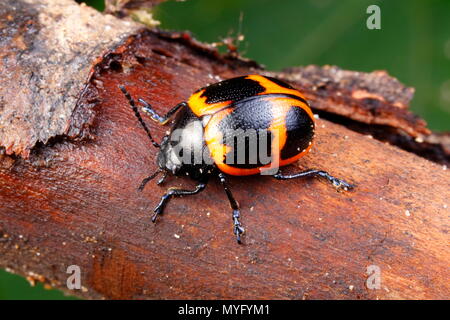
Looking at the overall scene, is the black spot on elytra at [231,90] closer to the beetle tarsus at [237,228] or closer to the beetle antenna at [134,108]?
the beetle antenna at [134,108]

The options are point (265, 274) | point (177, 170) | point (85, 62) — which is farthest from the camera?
point (177, 170)

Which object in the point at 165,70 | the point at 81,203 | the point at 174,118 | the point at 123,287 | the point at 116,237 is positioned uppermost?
the point at 165,70

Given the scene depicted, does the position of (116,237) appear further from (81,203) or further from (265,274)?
(265,274)

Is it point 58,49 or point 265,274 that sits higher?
point 58,49

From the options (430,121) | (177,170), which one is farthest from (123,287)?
(430,121)
